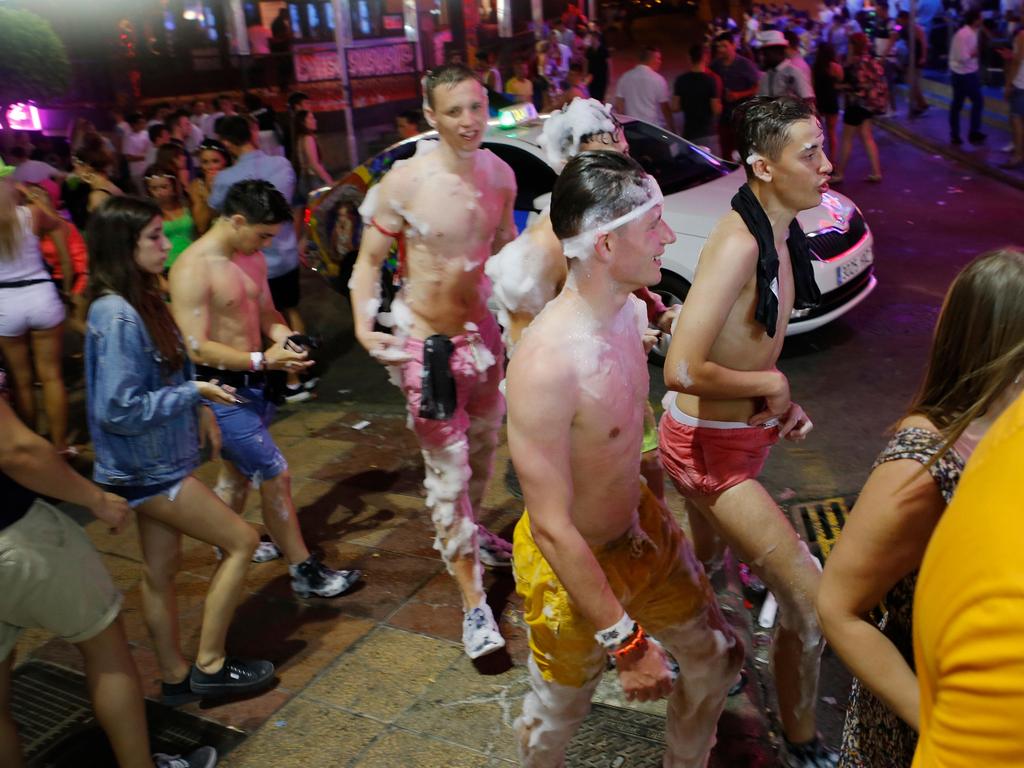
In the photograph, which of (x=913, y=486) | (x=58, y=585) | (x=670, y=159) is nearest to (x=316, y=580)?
(x=58, y=585)

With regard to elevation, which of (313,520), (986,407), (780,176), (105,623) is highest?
(780,176)

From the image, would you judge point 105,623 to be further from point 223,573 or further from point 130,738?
point 223,573

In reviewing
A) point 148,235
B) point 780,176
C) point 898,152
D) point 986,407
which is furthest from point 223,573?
point 898,152

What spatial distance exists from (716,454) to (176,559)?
2.17m

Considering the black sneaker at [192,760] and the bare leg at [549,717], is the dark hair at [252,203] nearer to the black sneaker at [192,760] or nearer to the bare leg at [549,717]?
the black sneaker at [192,760]

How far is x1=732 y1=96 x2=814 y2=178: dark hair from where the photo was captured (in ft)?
10.6

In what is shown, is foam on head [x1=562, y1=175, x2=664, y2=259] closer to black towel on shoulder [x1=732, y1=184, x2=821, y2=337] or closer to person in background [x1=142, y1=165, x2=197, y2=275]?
black towel on shoulder [x1=732, y1=184, x2=821, y2=337]

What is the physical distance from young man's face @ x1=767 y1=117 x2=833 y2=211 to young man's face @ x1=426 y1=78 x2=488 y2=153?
4.77 ft

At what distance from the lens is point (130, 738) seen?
3.27m

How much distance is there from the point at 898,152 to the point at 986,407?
15.0 meters

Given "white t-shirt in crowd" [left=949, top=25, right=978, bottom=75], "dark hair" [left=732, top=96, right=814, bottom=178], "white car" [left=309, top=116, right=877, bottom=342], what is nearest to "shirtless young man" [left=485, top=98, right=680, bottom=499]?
"dark hair" [left=732, top=96, right=814, bottom=178]

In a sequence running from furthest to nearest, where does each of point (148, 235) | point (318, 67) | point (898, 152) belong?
point (318, 67)
point (898, 152)
point (148, 235)

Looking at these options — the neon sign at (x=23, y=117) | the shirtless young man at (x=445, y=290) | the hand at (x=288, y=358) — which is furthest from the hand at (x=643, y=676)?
the neon sign at (x=23, y=117)

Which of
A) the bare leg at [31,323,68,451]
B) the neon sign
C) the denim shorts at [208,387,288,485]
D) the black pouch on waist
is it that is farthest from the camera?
the neon sign
